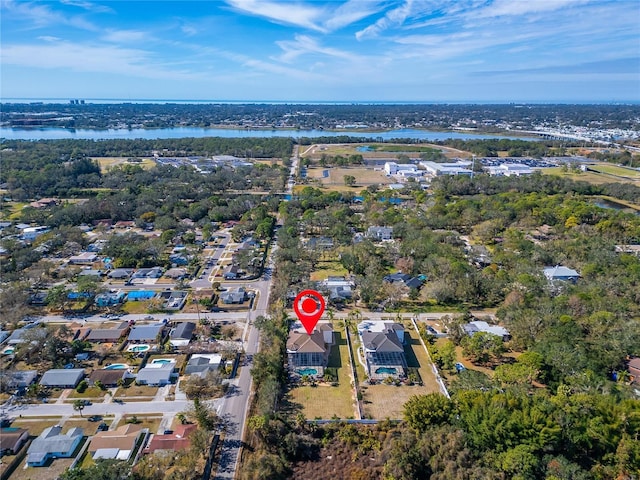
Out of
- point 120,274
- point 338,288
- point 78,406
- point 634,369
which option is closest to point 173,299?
point 120,274

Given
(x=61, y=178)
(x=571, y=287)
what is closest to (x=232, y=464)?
(x=571, y=287)

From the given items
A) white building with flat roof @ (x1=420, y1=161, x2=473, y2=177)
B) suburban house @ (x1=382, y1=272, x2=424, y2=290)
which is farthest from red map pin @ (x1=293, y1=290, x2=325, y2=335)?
white building with flat roof @ (x1=420, y1=161, x2=473, y2=177)

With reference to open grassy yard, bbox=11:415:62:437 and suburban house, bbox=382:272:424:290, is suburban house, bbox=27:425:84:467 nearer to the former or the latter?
open grassy yard, bbox=11:415:62:437

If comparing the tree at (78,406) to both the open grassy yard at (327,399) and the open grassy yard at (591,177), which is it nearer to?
the open grassy yard at (327,399)

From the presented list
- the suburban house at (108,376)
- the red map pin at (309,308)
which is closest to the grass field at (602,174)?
the red map pin at (309,308)

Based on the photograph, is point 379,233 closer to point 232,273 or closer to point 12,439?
point 232,273

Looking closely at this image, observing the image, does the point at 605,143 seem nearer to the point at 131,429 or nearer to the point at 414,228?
the point at 414,228

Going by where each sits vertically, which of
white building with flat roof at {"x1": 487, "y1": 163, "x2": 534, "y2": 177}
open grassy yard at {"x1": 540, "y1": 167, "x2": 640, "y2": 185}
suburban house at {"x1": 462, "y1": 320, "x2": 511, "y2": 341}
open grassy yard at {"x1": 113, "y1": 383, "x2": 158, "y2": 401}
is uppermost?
white building with flat roof at {"x1": 487, "y1": 163, "x2": 534, "y2": 177}
